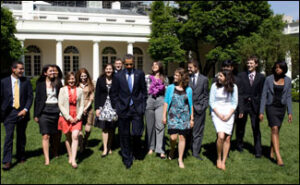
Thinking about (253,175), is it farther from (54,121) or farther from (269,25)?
(269,25)

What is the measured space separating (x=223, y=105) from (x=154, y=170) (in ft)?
5.89

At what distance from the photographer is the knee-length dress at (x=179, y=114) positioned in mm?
5355

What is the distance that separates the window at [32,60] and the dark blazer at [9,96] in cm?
2386

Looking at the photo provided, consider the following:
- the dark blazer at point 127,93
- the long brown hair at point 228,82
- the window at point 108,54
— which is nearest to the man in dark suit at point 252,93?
the long brown hair at point 228,82

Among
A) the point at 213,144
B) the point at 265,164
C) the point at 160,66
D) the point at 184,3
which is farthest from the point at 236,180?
the point at 184,3

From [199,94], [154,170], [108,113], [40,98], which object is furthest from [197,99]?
[40,98]

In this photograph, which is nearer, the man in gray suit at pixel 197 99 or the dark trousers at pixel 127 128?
Result: the dark trousers at pixel 127 128

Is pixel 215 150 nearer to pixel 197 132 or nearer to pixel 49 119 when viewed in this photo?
pixel 197 132

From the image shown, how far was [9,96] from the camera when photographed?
527 cm

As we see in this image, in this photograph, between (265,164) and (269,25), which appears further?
(269,25)

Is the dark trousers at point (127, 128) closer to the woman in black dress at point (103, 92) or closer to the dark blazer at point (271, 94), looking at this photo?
the woman in black dress at point (103, 92)

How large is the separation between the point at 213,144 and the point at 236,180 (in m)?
2.30

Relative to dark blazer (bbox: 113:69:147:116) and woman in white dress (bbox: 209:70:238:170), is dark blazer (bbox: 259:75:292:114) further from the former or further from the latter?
dark blazer (bbox: 113:69:147:116)

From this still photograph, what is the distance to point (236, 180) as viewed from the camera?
4.77m
